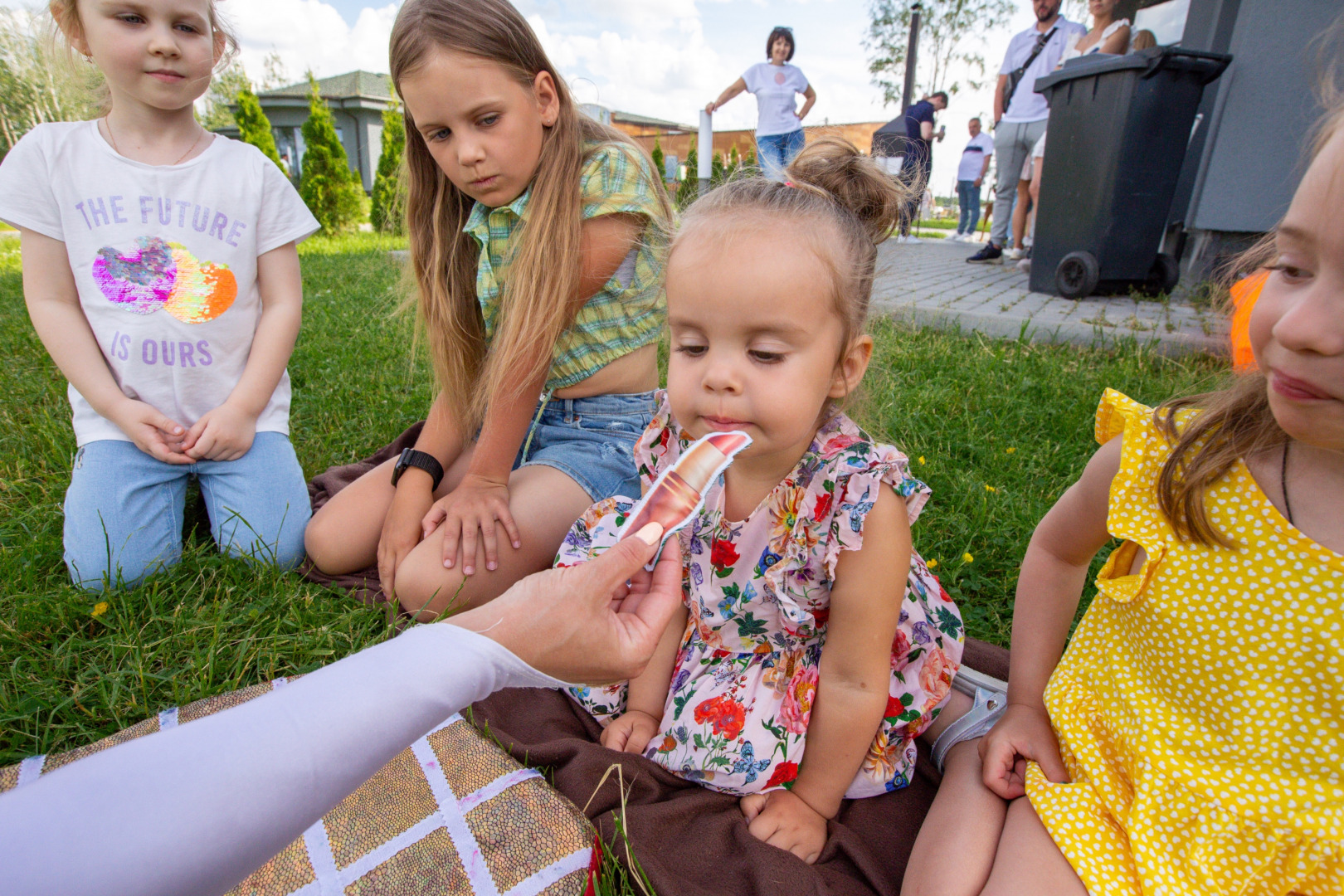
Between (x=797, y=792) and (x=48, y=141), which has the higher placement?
(x=48, y=141)

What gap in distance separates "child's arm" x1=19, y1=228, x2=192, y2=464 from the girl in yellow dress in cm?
221

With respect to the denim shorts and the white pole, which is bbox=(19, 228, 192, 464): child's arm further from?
the white pole

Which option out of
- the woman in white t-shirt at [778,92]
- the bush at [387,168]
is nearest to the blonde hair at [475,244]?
the woman in white t-shirt at [778,92]

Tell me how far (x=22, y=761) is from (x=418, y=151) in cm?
169

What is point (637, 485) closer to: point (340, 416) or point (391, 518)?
point (391, 518)

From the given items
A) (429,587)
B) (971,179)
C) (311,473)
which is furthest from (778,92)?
(429,587)

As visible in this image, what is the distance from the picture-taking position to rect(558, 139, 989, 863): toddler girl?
1.26 meters

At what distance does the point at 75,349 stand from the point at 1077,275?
5289mm

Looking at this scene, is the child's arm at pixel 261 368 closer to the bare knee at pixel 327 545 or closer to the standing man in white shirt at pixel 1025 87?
the bare knee at pixel 327 545

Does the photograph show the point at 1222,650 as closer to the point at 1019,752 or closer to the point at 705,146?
the point at 1019,752

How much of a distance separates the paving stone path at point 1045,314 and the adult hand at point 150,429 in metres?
2.53

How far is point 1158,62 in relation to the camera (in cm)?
433

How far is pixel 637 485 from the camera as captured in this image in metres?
2.19

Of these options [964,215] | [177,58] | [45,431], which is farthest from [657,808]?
[964,215]
